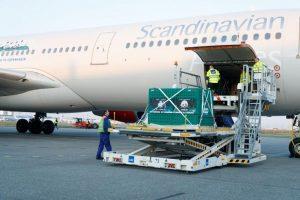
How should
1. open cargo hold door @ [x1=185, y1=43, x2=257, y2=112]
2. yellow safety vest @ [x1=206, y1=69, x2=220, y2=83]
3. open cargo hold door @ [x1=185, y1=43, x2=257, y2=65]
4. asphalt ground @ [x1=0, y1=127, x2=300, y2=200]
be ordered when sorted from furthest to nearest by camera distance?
yellow safety vest @ [x1=206, y1=69, x2=220, y2=83] → open cargo hold door @ [x1=185, y1=43, x2=257, y2=65] → open cargo hold door @ [x1=185, y1=43, x2=257, y2=112] → asphalt ground @ [x1=0, y1=127, x2=300, y2=200]

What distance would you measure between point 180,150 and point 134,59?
5.57 m

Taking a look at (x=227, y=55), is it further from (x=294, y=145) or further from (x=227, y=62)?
(x=294, y=145)

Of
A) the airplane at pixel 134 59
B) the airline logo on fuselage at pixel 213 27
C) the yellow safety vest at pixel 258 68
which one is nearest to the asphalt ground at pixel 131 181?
the yellow safety vest at pixel 258 68

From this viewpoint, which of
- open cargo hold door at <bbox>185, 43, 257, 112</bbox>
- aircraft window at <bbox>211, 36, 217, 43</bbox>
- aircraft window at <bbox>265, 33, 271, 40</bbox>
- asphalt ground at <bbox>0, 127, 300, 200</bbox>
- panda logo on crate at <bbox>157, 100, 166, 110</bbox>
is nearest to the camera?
asphalt ground at <bbox>0, 127, 300, 200</bbox>

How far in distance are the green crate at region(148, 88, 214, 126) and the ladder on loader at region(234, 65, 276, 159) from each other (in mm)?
912

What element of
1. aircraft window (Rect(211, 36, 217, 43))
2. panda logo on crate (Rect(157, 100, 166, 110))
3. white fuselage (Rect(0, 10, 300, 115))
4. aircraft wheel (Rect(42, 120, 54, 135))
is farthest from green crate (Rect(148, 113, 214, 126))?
aircraft wheel (Rect(42, 120, 54, 135))

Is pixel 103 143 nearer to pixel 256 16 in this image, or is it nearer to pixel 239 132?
pixel 239 132

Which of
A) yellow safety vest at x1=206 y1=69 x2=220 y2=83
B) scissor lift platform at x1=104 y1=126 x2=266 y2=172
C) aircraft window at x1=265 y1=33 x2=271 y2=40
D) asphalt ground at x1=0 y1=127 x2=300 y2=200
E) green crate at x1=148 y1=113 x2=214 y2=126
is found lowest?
asphalt ground at x1=0 y1=127 x2=300 y2=200

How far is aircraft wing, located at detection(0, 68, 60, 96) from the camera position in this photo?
55.3 ft

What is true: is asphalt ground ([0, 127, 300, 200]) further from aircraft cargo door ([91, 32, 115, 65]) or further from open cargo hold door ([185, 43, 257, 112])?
aircraft cargo door ([91, 32, 115, 65])

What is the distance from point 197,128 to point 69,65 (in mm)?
9068

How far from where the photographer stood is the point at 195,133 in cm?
888

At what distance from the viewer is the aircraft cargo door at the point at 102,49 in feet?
52.0

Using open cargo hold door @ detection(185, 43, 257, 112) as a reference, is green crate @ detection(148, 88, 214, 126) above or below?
below
